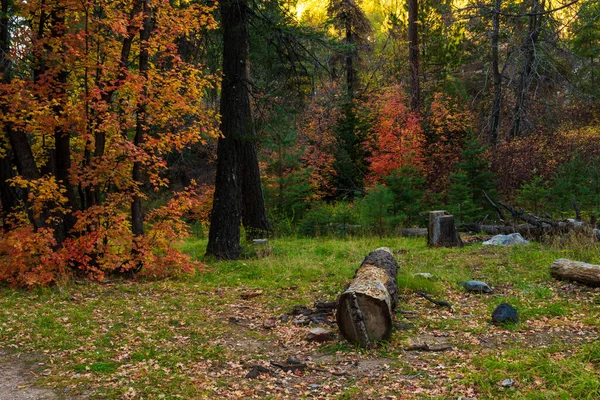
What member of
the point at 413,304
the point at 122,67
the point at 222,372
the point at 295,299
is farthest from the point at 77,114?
the point at 413,304

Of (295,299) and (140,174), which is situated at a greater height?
(140,174)

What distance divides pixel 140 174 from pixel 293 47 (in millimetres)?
4754

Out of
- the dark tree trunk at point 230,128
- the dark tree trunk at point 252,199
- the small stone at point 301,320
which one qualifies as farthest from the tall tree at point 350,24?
the small stone at point 301,320

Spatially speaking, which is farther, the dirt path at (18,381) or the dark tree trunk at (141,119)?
the dark tree trunk at (141,119)

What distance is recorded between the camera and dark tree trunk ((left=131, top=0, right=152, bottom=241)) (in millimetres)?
8695

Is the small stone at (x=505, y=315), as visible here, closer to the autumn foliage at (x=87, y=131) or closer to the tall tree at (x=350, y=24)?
the autumn foliage at (x=87, y=131)

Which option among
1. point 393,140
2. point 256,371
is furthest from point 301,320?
point 393,140

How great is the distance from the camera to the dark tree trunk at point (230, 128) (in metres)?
10.5

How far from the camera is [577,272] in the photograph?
23.8 ft

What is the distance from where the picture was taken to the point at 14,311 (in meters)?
6.76

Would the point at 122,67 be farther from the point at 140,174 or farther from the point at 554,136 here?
the point at 554,136

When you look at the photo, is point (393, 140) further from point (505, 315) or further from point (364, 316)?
point (364, 316)

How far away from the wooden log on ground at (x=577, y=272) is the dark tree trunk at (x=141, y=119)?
23.7 feet

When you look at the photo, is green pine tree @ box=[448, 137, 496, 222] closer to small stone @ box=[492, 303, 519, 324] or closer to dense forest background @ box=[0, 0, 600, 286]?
dense forest background @ box=[0, 0, 600, 286]
